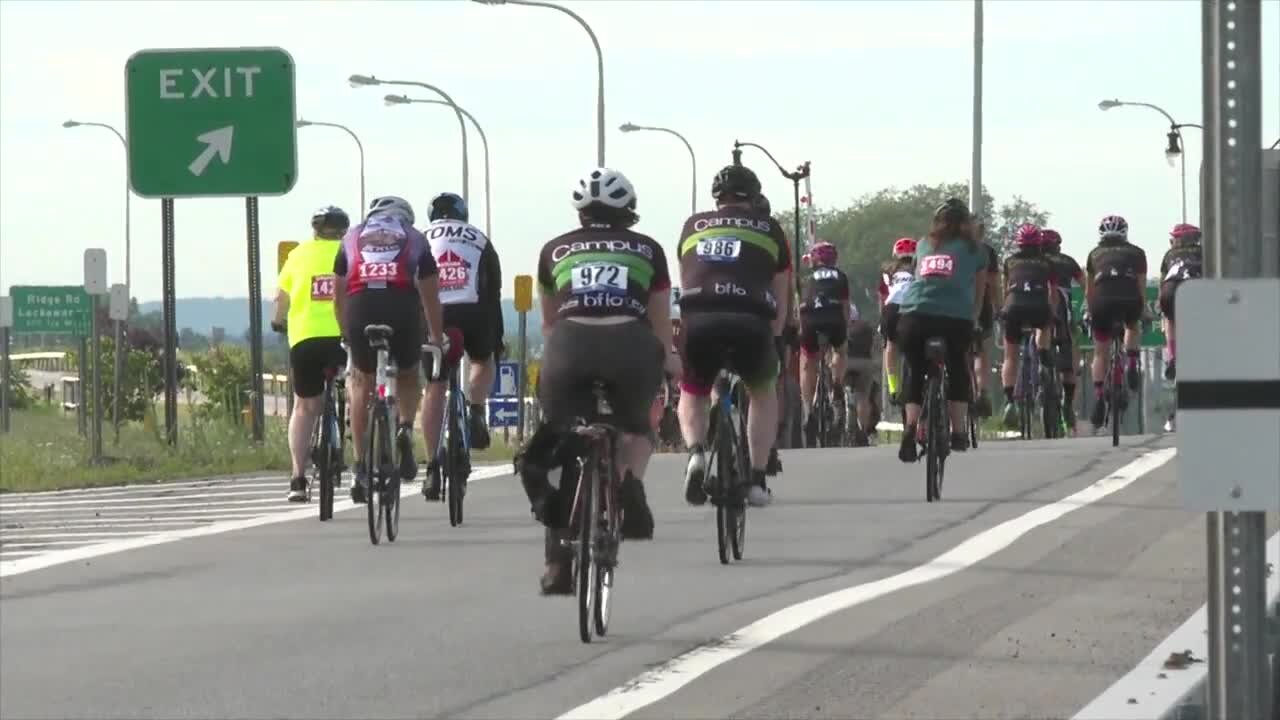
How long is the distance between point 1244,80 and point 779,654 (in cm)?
500

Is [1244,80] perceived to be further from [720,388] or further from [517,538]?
[517,538]

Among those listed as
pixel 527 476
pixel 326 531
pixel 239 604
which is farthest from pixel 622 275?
pixel 326 531

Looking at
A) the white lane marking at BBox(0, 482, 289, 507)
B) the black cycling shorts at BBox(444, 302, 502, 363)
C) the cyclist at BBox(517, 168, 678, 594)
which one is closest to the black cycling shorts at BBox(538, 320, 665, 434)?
the cyclist at BBox(517, 168, 678, 594)

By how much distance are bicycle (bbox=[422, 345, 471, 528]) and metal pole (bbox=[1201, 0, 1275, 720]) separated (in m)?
10.8

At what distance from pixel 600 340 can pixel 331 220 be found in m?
6.14

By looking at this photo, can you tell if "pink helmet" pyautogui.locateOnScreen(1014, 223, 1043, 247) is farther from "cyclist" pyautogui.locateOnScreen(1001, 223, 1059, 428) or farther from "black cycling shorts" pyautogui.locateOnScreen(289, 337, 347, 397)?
"black cycling shorts" pyautogui.locateOnScreen(289, 337, 347, 397)

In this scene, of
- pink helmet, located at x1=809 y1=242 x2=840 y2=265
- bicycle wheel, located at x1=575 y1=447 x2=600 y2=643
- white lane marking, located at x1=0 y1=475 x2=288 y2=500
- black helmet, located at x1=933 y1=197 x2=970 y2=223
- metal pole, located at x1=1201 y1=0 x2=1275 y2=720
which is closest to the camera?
metal pole, located at x1=1201 y1=0 x2=1275 y2=720

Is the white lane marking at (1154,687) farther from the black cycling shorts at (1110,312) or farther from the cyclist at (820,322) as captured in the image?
the cyclist at (820,322)

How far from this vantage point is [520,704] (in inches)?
371

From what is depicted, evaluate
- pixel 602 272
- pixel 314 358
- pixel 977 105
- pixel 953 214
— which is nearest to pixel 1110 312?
pixel 953 214

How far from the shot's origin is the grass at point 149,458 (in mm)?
23219

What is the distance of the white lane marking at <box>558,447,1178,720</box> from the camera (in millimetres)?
9438

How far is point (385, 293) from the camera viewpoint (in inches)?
614

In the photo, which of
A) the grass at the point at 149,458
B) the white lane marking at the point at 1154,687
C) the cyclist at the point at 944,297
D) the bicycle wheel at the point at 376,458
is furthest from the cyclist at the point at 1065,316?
the white lane marking at the point at 1154,687
